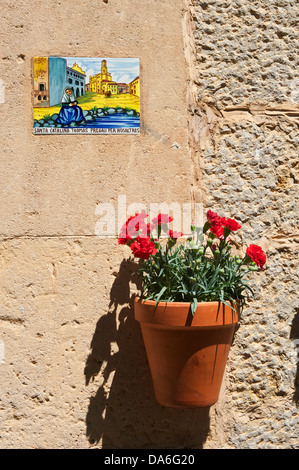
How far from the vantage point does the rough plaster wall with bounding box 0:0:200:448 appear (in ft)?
8.42

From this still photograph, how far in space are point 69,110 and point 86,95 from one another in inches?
4.2

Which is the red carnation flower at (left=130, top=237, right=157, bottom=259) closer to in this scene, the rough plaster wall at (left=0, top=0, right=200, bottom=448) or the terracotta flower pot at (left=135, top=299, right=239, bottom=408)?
the terracotta flower pot at (left=135, top=299, right=239, bottom=408)

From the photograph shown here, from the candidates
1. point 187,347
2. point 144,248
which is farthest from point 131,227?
point 187,347

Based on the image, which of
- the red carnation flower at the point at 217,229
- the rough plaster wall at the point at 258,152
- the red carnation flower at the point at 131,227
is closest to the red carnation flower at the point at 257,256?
the red carnation flower at the point at 217,229

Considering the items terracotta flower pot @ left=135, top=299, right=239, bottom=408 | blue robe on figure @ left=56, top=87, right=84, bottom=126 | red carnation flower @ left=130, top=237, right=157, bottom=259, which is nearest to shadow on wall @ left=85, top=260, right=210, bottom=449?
terracotta flower pot @ left=135, top=299, right=239, bottom=408

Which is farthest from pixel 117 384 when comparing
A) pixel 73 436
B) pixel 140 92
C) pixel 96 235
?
pixel 140 92

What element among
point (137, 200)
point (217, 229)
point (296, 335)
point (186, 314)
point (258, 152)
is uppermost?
point (258, 152)

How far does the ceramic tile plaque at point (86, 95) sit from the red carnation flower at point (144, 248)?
614 millimetres

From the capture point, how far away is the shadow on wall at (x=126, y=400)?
101 inches

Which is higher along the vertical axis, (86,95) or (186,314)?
(86,95)

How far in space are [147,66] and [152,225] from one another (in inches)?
31.1

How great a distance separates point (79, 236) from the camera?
262 centimetres

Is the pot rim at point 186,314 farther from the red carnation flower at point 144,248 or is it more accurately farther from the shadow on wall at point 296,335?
the shadow on wall at point 296,335

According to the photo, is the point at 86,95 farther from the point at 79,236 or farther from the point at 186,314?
the point at 186,314
